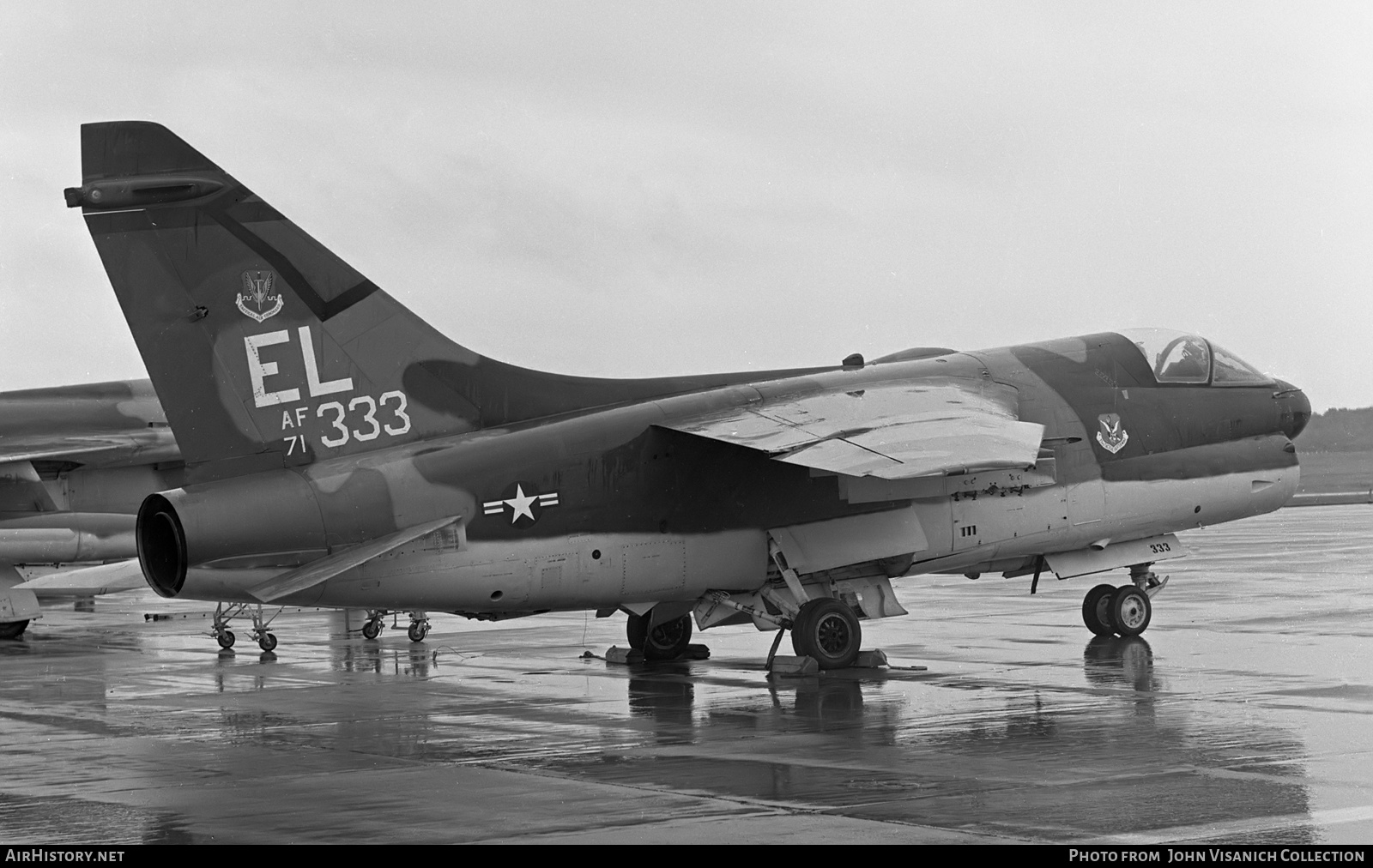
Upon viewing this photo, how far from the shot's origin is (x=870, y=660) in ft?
55.2

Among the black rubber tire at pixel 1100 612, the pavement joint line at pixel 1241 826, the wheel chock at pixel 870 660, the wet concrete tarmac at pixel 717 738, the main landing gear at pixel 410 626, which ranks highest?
the main landing gear at pixel 410 626

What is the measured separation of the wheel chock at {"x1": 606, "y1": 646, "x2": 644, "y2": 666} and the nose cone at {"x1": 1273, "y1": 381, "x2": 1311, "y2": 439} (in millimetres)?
8310

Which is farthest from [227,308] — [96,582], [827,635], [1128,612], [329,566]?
[1128,612]

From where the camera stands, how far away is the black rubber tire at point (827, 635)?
1648 centimetres

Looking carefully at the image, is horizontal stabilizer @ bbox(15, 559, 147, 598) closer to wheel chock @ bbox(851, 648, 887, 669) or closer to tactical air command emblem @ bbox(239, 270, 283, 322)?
tactical air command emblem @ bbox(239, 270, 283, 322)

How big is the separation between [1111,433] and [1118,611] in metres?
2.13

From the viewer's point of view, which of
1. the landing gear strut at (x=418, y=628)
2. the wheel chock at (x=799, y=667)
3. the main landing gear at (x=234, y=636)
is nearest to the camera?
the wheel chock at (x=799, y=667)

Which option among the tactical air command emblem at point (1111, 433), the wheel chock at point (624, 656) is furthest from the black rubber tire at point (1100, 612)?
the wheel chock at point (624, 656)

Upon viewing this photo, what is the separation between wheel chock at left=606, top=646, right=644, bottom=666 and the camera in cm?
1839

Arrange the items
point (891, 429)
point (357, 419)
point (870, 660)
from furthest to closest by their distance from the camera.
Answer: point (870, 660)
point (891, 429)
point (357, 419)

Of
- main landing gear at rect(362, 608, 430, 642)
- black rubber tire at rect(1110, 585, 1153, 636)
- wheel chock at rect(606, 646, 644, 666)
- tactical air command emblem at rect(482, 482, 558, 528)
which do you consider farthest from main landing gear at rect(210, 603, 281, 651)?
black rubber tire at rect(1110, 585, 1153, 636)

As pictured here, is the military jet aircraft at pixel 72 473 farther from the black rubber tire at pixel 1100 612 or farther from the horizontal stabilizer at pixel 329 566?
the black rubber tire at pixel 1100 612

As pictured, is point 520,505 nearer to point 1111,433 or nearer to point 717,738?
point 717,738

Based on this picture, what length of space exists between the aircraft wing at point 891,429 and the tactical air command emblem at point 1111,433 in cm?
124
